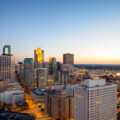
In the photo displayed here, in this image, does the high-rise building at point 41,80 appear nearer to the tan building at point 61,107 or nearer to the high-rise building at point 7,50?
the high-rise building at point 7,50

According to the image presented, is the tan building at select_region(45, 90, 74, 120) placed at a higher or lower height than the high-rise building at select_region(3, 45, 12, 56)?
lower

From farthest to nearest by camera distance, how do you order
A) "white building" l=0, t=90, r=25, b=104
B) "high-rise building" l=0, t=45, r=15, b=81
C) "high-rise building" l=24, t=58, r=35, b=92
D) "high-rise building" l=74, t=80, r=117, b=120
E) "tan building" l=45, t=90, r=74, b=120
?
1. "high-rise building" l=0, t=45, r=15, b=81
2. "high-rise building" l=24, t=58, r=35, b=92
3. "white building" l=0, t=90, r=25, b=104
4. "tan building" l=45, t=90, r=74, b=120
5. "high-rise building" l=74, t=80, r=117, b=120

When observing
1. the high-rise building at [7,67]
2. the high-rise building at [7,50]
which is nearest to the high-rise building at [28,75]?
the high-rise building at [7,67]

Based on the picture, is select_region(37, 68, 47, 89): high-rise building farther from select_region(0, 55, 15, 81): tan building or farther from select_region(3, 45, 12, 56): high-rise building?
select_region(3, 45, 12, 56): high-rise building

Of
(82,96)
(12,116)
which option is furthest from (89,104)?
(12,116)

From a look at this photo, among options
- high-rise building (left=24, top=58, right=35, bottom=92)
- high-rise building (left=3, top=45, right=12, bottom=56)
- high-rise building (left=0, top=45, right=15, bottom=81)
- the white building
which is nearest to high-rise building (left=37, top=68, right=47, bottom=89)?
high-rise building (left=24, top=58, right=35, bottom=92)

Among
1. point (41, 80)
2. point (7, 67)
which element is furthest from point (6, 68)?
point (41, 80)

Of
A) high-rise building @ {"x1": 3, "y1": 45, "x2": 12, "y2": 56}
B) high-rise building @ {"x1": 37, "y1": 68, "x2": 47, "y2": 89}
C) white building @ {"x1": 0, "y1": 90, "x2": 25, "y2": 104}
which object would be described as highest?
high-rise building @ {"x1": 3, "y1": 45, "x2": 12, "y2": 56}

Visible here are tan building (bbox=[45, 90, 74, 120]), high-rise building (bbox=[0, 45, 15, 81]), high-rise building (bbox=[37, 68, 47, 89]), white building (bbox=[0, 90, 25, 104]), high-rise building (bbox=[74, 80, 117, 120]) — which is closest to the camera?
high-rise building (bbox=[74, 80, 117, 120])
